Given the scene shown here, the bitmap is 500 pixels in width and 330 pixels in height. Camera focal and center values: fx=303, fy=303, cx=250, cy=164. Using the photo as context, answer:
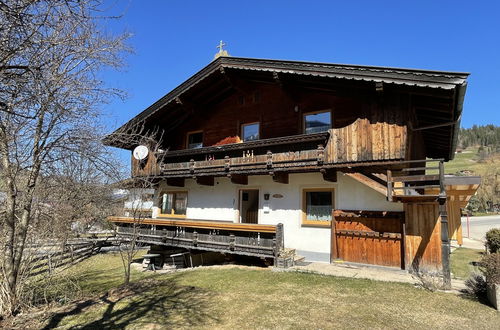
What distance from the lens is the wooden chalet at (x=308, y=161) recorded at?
920 centimetres

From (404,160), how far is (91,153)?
850 centimetres

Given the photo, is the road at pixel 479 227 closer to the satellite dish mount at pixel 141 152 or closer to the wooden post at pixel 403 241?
the wooden post at pixel 403 241

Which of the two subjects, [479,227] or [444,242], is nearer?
[444,242]

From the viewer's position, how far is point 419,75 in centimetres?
868

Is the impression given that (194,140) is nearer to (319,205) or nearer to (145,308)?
(319,205)

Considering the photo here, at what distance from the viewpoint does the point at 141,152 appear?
51.5 feet

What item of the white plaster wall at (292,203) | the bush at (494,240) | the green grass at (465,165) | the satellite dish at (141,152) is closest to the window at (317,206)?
the white plaster wall at (292,203)

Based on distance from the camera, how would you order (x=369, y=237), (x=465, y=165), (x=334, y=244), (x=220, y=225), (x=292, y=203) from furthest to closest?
(x=465, y=165)
(x=292, y=203)
(x=220, y=225)
(x=334, y=244)
(x=369, y=237)

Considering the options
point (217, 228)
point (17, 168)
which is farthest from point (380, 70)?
point (17, 168)

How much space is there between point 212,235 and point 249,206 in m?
3.63

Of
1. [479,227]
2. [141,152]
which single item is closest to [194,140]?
[141,152]

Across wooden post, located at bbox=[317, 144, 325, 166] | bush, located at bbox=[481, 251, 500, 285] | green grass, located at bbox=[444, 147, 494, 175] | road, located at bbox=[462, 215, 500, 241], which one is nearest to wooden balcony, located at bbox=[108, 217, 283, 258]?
wooden post, located at bbox=[317, 144, 325, 166]

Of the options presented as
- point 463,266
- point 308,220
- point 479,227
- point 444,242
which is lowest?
point 463,266

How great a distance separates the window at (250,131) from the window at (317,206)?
3621 millimetres
